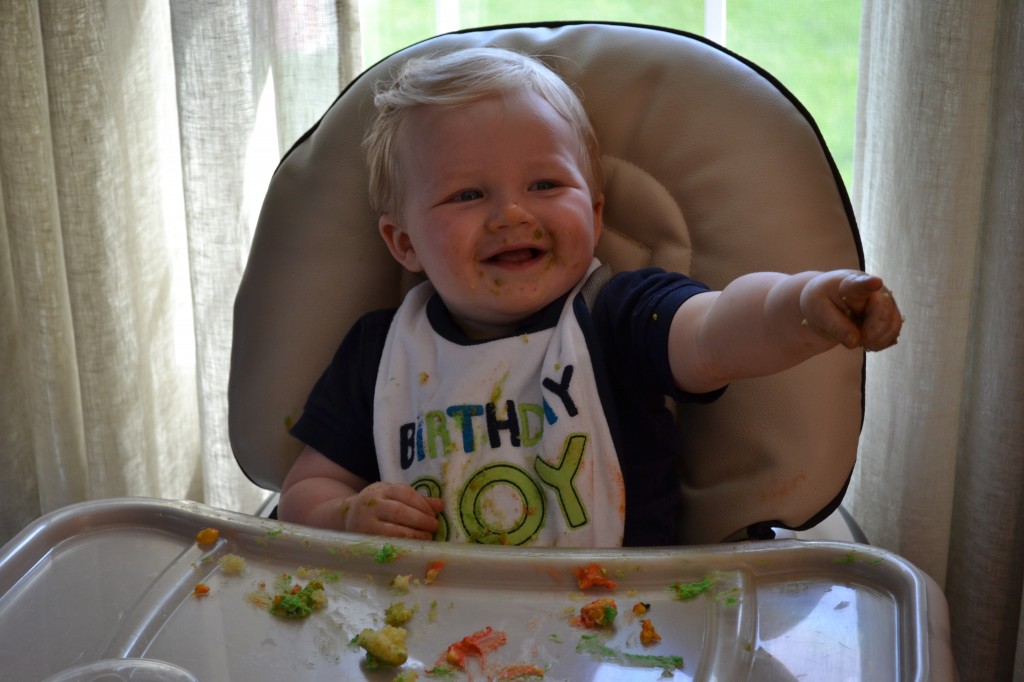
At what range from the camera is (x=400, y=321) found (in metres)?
1.11

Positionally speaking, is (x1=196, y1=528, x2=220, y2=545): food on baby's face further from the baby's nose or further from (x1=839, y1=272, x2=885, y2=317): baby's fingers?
(x1=839, y1=272, x2=885, y2=317): baby's fingers

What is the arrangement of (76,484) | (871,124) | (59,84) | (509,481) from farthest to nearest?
(76,484), (59,84), (871,124), (509,481)

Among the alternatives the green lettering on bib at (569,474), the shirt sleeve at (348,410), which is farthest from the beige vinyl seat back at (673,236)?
the green lettering on bib at (569,474)

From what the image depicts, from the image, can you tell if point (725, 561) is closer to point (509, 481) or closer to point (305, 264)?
point (509, 481)

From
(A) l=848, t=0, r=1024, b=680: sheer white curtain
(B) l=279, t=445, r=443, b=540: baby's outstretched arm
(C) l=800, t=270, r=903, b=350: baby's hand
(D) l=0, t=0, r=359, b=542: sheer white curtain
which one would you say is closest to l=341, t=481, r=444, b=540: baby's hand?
(B) l=279, t=445, r=443, b=540: baby's outstretched arm

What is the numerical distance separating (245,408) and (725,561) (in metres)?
0.55

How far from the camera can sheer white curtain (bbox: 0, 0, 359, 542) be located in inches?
59.1

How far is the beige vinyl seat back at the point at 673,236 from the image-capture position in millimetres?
947

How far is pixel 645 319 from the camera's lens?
939 millimetres

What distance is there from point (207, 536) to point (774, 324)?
1.54ft


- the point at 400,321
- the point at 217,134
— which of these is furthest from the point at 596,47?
the point at 217,134

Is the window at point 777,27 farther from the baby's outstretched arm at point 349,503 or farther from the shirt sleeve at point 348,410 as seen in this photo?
the baby's outstretched arm at point 349,503

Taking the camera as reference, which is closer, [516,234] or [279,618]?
[279,618]

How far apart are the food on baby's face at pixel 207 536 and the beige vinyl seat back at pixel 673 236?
0.25m
